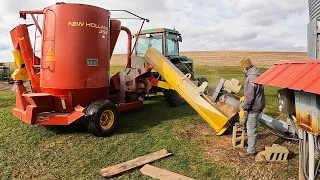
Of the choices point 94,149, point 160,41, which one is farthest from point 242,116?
point 160,41

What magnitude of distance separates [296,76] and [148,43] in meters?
8.29

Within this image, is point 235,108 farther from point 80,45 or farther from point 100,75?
point 80,45

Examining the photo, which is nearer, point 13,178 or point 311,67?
point 311,67

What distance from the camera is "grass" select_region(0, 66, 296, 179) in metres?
4.82

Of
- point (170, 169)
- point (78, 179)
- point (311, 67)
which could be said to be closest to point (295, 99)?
point (311, 67)

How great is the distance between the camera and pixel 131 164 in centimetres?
504

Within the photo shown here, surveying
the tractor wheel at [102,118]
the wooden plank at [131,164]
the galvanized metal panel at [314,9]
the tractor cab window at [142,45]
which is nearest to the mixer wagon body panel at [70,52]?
the tractor wheel at [102,118]

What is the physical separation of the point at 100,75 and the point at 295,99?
4313 millimetres

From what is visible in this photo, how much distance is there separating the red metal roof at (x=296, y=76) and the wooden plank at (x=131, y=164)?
2.25m

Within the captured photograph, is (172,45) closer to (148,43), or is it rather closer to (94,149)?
(148,43)

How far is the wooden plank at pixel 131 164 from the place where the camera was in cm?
475

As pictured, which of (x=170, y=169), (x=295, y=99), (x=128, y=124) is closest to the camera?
(x=295, y=99)

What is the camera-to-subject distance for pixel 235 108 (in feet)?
21.1

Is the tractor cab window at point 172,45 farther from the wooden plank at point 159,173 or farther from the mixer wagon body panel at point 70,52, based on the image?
the wooden plank at point 159,173
